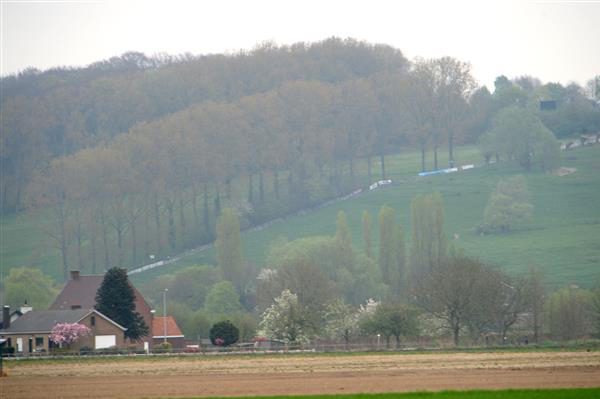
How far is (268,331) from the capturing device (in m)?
84.4

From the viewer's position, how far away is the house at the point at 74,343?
81.8 m

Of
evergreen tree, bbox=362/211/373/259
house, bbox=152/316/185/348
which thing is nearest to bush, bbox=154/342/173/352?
house, bbox=152/316/185/348

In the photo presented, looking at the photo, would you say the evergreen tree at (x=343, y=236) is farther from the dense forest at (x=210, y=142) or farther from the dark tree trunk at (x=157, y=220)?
the dense forest at (x=210, y=142)

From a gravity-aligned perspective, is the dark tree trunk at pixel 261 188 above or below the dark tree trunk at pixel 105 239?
above

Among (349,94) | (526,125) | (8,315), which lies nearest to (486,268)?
(8,315)

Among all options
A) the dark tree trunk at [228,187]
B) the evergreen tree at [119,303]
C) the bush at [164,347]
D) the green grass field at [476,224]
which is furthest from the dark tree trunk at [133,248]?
the bush at [164,347]

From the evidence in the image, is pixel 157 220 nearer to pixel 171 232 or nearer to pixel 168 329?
pixel 171 232

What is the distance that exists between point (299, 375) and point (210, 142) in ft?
347

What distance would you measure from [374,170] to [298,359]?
10702cm

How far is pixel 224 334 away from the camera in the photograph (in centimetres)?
8112

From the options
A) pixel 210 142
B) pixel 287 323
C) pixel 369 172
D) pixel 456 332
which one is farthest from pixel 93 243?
pixel 456 332

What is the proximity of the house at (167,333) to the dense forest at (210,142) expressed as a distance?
4637cm

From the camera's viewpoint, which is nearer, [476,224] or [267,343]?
[267,343]

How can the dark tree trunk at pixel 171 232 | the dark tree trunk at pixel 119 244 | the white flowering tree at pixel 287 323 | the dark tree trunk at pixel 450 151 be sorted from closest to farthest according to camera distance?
the white flowering tree at pixel 287 323 → the dark tree trunk at pixel 119 244 → the dark tree trunk at pixel 171 232 → the dark tree trunk at pixel 450 151
